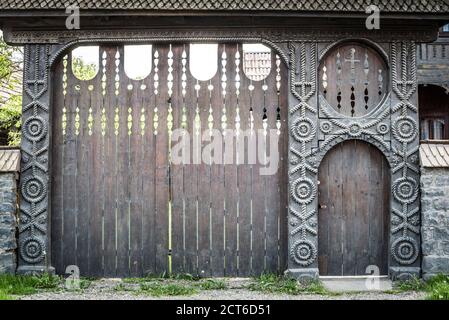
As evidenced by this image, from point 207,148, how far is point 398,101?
116 inches

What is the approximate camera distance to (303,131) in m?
7.20

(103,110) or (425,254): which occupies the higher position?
(103,110)

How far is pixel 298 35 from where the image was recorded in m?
7.27

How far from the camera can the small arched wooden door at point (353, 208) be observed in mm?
7336

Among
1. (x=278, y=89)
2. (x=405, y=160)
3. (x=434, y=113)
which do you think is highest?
(x=434, y=113)

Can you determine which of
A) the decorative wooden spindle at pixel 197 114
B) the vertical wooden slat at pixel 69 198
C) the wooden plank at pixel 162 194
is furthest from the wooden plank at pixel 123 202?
the decorative wooden spindle at pixel 197 114

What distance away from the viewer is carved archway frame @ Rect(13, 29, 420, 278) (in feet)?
23.3

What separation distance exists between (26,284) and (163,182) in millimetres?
2370

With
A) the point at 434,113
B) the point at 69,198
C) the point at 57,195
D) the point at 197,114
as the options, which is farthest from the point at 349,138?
the point at 434,113

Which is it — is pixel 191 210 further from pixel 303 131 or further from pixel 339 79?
pixel 339 79

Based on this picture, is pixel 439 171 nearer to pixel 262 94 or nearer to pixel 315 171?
pixel 315 171

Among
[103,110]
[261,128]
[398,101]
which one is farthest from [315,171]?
[103,110]

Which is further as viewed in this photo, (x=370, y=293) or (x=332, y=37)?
(x=332, y=37)

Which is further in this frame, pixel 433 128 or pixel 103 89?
pixel 433 128
